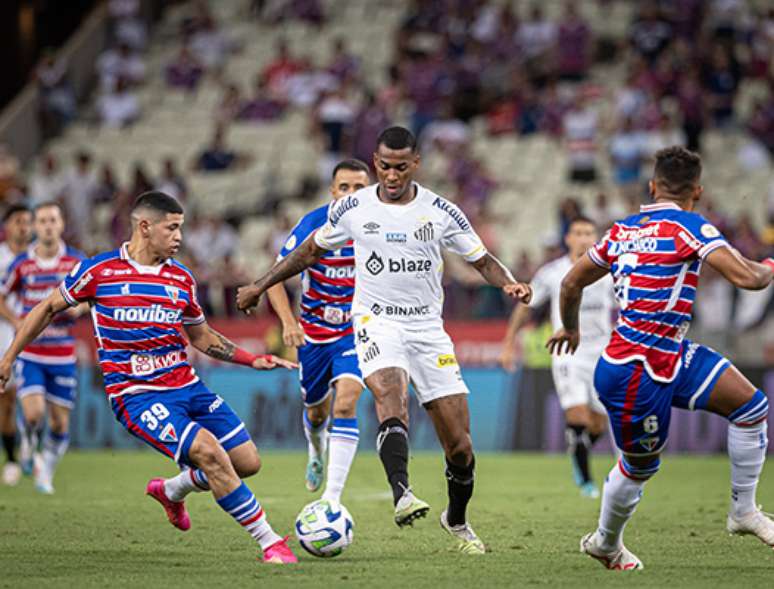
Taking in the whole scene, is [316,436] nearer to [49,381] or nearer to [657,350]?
[49,381]

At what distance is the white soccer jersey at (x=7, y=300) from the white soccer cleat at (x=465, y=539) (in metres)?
7.46

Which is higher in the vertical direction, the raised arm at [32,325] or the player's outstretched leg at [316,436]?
the raised arm at [32,325]

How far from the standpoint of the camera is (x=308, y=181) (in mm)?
27812

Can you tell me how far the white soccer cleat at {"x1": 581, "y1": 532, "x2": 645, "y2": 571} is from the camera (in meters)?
9.23

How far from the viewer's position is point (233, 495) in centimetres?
936

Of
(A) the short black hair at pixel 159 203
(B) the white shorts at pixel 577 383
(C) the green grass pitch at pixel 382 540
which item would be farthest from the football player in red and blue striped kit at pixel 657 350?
(B) the white shorts at pixel 577 383

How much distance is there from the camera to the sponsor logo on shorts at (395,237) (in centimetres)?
999

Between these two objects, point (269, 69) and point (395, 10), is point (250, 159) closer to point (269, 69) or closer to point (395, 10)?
point (269, 69)

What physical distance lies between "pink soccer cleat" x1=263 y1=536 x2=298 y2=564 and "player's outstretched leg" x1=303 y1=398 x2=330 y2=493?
11.9 feet

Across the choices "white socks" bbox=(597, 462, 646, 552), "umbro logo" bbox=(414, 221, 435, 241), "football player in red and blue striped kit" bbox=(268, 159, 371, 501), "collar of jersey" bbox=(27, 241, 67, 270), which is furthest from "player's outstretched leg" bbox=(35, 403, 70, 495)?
"white socks" bbox=(597, 462, 646, 552)

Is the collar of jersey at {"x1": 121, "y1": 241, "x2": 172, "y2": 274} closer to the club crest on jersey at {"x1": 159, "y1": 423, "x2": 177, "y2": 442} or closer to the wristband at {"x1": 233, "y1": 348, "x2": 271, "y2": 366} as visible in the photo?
the wristband at {"x1": 233, "y1": 348, "x2": 271, "y2": 366}

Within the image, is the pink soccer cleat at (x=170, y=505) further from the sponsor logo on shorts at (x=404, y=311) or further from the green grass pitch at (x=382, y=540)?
the sponsor logo on shorts at (x=404, y=311)

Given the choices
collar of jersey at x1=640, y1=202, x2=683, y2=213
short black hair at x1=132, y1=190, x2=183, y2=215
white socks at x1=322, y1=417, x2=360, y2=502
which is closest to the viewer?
collar of jersey at x1=640, y1=202, x2=683, y2=213

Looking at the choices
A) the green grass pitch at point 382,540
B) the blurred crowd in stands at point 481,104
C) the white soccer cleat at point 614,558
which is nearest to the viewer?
the green grass pitch at point 382,540
